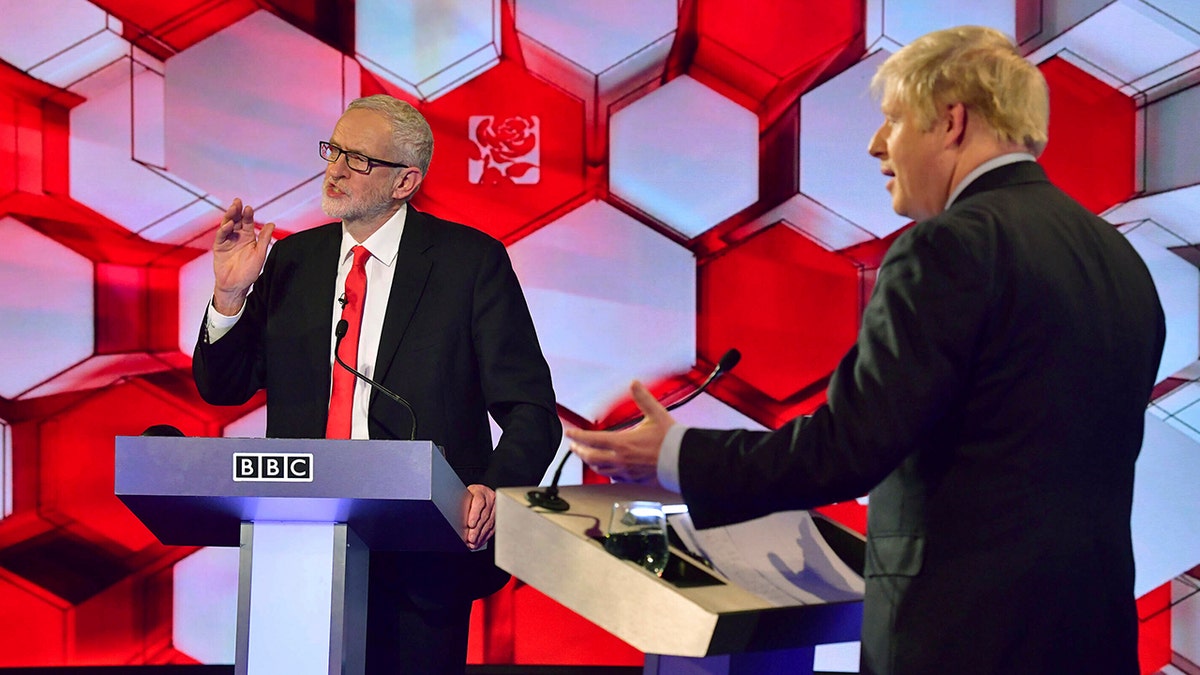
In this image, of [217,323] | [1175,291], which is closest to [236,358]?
[217,323]

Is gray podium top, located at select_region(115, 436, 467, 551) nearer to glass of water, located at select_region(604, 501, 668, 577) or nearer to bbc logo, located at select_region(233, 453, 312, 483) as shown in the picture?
bbc logo, located at select_region(233, 453, 312, 483)

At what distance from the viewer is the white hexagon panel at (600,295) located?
3.56 metres

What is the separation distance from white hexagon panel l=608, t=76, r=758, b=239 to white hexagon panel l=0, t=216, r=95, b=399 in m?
1.66

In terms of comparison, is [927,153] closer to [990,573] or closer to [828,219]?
[990,573]

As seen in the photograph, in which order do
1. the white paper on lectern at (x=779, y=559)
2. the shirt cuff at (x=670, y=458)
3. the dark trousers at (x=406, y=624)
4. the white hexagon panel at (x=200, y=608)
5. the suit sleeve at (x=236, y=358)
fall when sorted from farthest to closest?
1. the white hexagon panel at (x=200, y=608)
2. the suit sleeve at (x=236, y=358)
3. the dark trousers at (x=406, y=624)
4. the white paper on lectern at (x=779, y=559)
5. the shirt cuff at (x=670, y=458)

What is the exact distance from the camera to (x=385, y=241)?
2.35 meters

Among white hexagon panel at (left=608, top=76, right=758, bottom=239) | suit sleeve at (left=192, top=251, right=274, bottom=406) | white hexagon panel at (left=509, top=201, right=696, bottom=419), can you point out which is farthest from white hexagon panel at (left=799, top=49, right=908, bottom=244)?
suit sleeve at (left=192, top=251, right=274, bottom=406)

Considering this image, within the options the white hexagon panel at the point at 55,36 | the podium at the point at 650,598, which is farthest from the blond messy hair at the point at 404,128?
the white hexagon panel at the point at 55,36

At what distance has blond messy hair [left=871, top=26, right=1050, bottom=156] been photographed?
4.46ft

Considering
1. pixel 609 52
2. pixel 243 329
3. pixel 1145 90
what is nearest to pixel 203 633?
pixel 243 329

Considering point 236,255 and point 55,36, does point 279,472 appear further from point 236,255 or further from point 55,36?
point 55,36

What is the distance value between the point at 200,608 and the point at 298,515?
2.13 m

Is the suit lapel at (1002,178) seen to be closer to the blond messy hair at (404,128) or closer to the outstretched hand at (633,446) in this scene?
the outstretched hand at (633,446)

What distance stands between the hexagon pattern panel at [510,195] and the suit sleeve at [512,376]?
1257 millimetres
